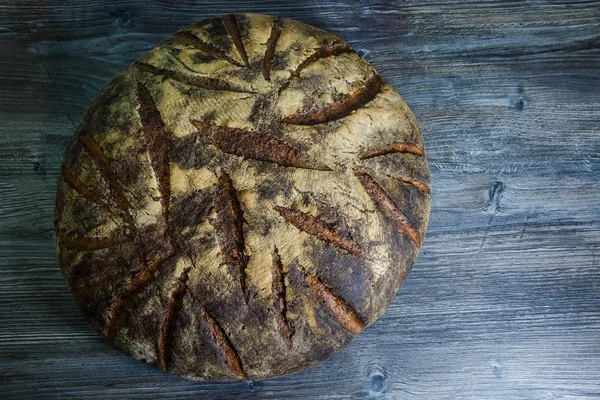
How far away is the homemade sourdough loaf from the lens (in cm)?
138

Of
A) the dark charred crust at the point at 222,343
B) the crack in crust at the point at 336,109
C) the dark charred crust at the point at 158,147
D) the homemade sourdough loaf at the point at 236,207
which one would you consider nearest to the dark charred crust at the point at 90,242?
the homemade sourdough loaf at the point at 236,207

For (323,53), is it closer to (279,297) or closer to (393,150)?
(393,150)

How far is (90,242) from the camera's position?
1.45 m

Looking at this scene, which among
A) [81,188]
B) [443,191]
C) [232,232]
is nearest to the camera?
[232,232]

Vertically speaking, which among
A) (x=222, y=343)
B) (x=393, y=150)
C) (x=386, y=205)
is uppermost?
(x=393, y=150)

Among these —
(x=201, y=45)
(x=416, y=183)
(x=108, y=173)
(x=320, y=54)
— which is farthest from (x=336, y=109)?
(x=108, y=173)

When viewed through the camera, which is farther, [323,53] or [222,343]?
[323,53]

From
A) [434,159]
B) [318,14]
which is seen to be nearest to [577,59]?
[434,159]

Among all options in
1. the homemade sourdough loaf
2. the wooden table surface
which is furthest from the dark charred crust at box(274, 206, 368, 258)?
the wooden table surface

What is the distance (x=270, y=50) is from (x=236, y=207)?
44cm

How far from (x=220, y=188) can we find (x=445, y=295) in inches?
38.9

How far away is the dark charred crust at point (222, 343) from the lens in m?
1.41

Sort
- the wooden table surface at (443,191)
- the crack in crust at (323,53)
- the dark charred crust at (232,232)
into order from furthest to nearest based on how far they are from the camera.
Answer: the wooden table surface at (443,191)
the crack in crust at (323,53)
the dark charred crust at (232,232)

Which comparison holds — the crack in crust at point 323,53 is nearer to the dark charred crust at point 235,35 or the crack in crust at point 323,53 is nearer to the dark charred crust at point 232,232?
the dark charred crust at point 235,35
